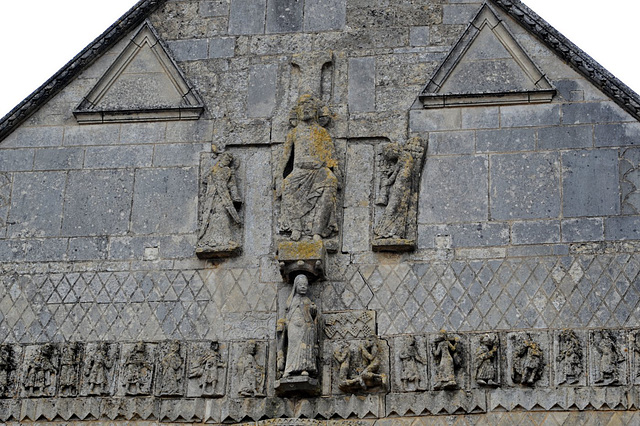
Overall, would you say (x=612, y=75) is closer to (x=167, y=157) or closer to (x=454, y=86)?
(x=454, y=86)

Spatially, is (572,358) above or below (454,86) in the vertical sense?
below

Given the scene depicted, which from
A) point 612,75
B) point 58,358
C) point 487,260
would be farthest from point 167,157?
point 612,75

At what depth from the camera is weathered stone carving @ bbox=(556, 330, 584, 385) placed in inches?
592

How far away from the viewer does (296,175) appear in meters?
16.2

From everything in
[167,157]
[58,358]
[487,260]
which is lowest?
[58,358]

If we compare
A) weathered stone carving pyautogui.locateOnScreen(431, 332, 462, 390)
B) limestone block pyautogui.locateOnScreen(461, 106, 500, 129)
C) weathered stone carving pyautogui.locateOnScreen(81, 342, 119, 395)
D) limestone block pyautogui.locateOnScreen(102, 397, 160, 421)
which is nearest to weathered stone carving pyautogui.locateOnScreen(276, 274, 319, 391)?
weathered stone carving pyautogui.locateOnScreen(431, 332, 462, 390)

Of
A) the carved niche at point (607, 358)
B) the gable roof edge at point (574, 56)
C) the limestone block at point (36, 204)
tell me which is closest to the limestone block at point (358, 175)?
the gable roof edge at point (574, 56)

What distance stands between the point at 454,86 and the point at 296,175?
6.21ft

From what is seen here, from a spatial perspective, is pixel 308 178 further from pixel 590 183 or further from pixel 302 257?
pixel 590 183

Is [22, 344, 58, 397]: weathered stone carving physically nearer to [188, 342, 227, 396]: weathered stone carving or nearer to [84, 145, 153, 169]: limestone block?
[188, 342, 227, 396]: weathered stone carving

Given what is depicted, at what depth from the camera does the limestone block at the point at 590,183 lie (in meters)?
15.8

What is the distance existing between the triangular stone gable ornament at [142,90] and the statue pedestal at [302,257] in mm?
1986

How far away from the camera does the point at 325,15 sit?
679 inches

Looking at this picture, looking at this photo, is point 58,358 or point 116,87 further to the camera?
point 116,87
